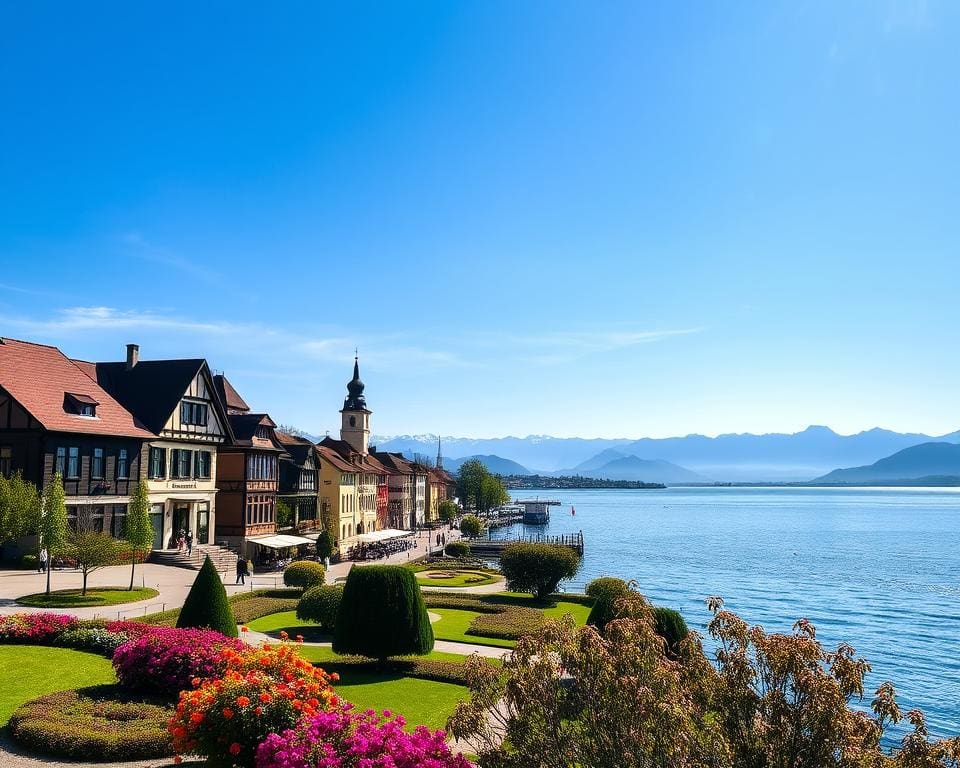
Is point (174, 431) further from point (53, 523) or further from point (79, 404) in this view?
point (53, 523)

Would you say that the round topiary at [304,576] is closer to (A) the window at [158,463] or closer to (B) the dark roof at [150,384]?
(A) the window at [158,463]

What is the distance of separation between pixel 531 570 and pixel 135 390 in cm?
2866

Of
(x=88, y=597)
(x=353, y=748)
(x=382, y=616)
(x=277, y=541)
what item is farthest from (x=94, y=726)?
(x=277, y=541)

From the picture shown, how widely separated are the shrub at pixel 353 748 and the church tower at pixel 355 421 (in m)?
81.5

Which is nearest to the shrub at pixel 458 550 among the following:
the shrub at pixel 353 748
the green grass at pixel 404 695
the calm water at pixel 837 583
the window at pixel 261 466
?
the calm water at pixel 837 583

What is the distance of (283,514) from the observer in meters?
62.1

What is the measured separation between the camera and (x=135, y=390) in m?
49.8

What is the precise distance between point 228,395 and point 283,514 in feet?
35.8

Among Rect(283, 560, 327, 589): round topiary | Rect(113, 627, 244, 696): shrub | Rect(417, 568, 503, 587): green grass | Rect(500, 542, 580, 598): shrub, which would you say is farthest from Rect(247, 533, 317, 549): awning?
Rect(113, 627, 244, 696): shrub

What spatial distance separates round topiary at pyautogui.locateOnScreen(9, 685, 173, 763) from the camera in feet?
45.5

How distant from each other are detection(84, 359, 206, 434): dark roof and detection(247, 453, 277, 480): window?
8910 millimetres

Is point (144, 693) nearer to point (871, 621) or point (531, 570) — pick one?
point (531, 570)

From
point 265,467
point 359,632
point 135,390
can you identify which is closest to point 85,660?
point 359,632

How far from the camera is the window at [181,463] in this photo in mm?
49688
